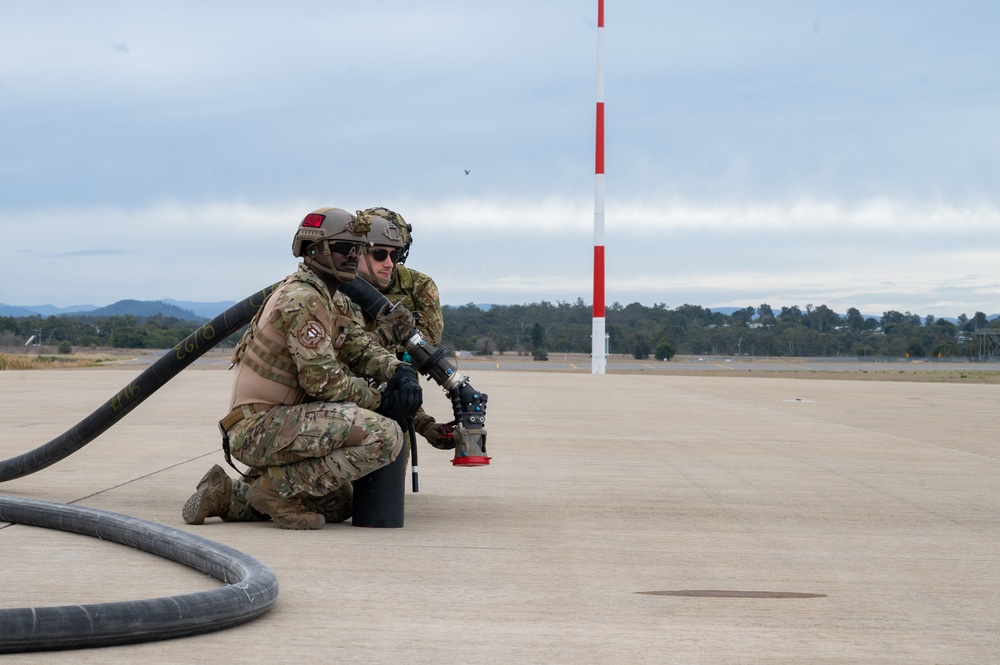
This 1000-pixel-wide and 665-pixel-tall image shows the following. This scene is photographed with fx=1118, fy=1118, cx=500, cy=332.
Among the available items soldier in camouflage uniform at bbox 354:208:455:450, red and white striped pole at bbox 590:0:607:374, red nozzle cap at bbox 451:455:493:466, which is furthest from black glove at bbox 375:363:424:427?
red and white striped pole at bbox 590:0:607:374

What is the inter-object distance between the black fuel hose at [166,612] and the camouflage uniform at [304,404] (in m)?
0.88

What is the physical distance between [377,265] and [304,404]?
105cm

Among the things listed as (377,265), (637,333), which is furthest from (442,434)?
(637,333)

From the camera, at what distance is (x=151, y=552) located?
512 cm

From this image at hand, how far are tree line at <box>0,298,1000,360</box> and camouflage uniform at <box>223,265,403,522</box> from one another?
185ft

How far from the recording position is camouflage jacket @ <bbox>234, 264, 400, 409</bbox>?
5.62m

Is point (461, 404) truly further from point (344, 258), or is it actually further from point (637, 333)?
point (637, 333)

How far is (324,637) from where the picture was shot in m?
3.80

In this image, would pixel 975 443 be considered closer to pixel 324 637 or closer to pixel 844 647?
pixel 844 647

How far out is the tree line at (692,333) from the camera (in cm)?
8238

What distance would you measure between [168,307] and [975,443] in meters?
175

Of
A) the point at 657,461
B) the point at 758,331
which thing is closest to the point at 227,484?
the point at 657,461

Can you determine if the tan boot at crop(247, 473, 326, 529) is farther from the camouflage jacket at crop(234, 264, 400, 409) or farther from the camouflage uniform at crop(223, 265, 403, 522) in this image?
the camouflage jacket at crop(234, 264, 400, 409)

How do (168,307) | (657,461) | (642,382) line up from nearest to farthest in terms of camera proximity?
(657,461) → (642,382) → (168,307)
